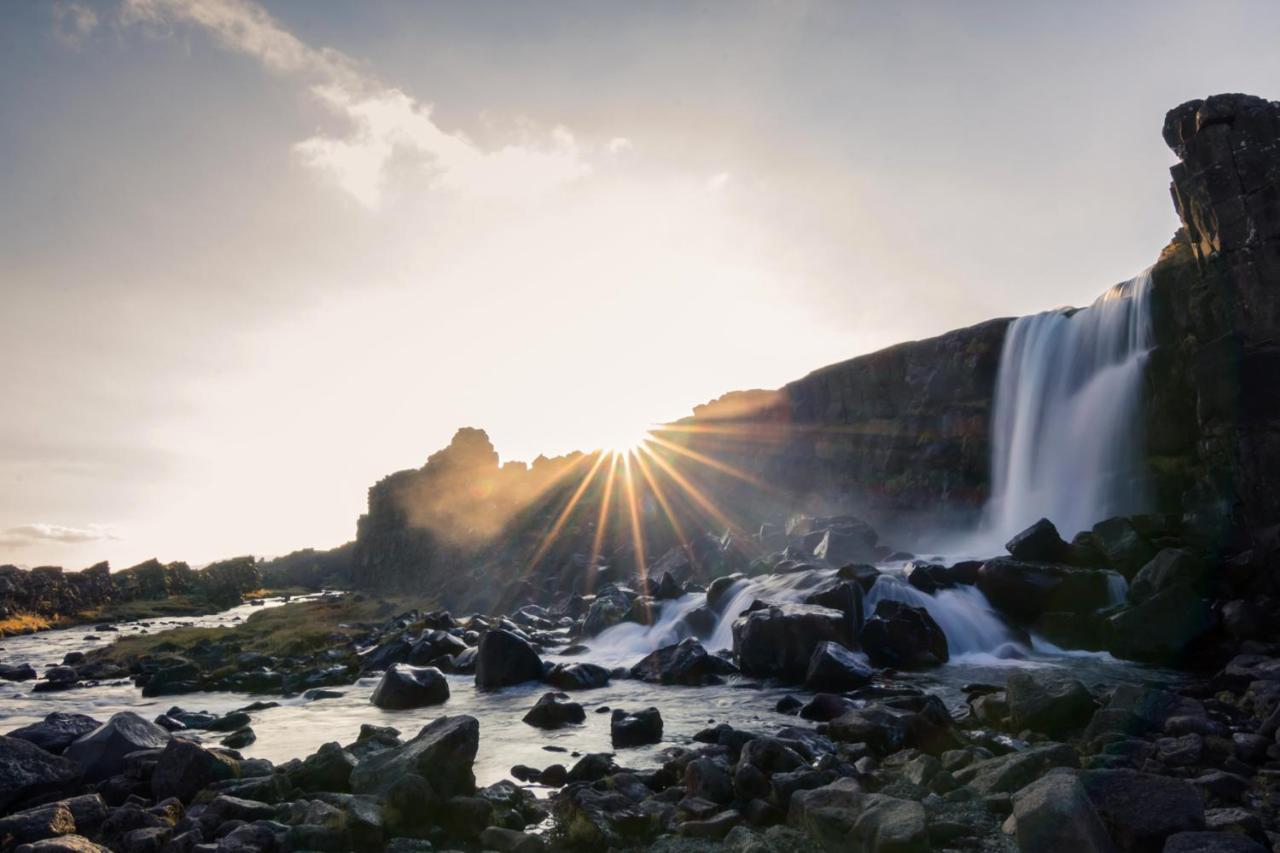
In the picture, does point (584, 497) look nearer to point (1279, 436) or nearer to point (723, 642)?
point (723, 642)

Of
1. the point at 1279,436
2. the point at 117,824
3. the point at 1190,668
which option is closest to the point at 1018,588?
the point at 1190,668

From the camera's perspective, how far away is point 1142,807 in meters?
7.59

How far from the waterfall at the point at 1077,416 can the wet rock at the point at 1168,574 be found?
1854cm

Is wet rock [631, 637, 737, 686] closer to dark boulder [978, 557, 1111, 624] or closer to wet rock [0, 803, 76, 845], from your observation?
dark boulder [978, 557, 1111, 624]

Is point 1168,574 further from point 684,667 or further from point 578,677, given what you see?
point 578,677

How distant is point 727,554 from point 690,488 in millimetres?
44117

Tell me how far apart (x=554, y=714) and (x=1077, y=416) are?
38.9 meters

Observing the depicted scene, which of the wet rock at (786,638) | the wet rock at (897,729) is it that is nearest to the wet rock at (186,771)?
the wet rock at (897,729)

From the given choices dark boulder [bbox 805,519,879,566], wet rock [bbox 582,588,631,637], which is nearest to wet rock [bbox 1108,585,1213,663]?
wet rock [bbox 582,588,631,637]

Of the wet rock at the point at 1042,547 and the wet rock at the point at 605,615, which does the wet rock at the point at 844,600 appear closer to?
the wet rock at the point at 1042,547

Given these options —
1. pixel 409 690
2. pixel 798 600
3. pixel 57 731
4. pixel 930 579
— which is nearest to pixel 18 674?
pixel 409 690

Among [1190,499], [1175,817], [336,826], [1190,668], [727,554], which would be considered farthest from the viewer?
[727,554]

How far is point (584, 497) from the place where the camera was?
90438mm

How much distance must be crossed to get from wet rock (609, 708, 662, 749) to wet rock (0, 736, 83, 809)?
9.19 meters
